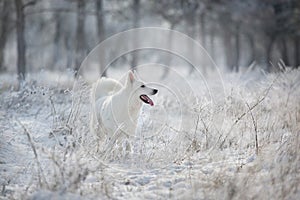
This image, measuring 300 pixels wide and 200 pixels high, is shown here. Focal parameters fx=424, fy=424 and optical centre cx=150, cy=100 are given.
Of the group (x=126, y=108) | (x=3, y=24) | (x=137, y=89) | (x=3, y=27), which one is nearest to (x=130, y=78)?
(x=137, y=89)

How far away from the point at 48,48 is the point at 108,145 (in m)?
37.7

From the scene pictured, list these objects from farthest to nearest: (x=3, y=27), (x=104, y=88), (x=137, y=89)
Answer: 1. (x=3, y=27)
2. (x=104, y=88)
3. (x=137, y=89)

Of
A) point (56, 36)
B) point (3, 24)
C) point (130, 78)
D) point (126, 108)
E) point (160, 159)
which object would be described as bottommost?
point (160, 159)

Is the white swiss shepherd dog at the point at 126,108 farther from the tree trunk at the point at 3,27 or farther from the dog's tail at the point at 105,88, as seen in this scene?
the tree trunk at the point at 3,27

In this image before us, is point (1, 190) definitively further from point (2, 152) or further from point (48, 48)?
point (48, 48)

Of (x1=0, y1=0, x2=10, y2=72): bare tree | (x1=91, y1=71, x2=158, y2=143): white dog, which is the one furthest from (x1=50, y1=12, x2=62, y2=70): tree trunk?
(x1=91, y1=71, x2=158, y2=143): white dog

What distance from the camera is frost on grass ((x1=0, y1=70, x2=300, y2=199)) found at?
3.59 metres

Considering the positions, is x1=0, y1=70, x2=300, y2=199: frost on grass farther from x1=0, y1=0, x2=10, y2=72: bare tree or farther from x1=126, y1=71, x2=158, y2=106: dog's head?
x1=0, y1=0, x2=10, y2=72: bare tree

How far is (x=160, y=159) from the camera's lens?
4992mm

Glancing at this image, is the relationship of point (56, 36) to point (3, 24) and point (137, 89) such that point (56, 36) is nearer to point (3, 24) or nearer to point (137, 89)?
point (3, 24)

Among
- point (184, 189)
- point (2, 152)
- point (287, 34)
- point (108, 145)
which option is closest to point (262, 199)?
point (184, 189)

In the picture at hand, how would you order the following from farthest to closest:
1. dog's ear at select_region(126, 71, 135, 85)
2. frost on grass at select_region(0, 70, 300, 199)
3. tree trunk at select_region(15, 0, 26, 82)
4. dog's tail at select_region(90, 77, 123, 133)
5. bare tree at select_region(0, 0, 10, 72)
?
bare tree at select_region(0, 0, 10, 72) → tree trunk at select_region(15, 0, 26, 82) → dog's tail at select_region(90, 77, 123, 133) → dog's ear at select_region(126, 71, 135, 85) → frost on grass at select_region(0, 70, 300, 199)

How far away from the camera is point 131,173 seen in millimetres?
4547

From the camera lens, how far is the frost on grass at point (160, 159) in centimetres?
359
